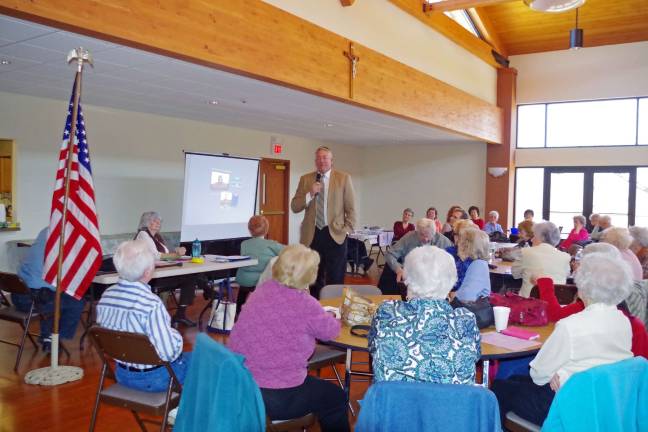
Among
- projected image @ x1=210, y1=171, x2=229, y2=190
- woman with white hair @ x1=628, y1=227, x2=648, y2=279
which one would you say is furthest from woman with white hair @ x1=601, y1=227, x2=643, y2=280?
projected image @ x1=210, y1=171, x2=229, y2=190

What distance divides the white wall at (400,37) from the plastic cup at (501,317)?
13.9 ft

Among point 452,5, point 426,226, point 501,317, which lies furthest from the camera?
point 452,5

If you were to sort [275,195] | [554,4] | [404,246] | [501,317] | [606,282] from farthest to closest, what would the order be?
[275,195] → [554,4] → [404,246] → [501,317] → [606,282]

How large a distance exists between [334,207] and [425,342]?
112 inches

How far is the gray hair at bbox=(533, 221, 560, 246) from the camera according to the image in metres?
4.49

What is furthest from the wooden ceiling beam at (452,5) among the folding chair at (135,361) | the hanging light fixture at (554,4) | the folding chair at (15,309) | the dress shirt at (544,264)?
the folding chair at (135,361)

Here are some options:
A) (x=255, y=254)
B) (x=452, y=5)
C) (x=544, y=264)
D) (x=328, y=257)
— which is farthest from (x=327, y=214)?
(x=452, y=5)

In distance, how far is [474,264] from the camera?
3.37 metres

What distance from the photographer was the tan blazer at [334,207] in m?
4.78

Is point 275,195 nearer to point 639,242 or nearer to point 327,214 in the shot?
point 327,214

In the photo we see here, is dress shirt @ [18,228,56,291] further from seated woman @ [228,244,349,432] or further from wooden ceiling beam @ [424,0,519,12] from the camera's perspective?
wooden ceiling beam @ [424,0,519,12]

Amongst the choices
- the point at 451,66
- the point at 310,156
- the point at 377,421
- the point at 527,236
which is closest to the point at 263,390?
the point at 377,421

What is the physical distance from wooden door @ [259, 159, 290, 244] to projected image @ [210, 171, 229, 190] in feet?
7.59

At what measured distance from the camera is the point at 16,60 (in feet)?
17.0
